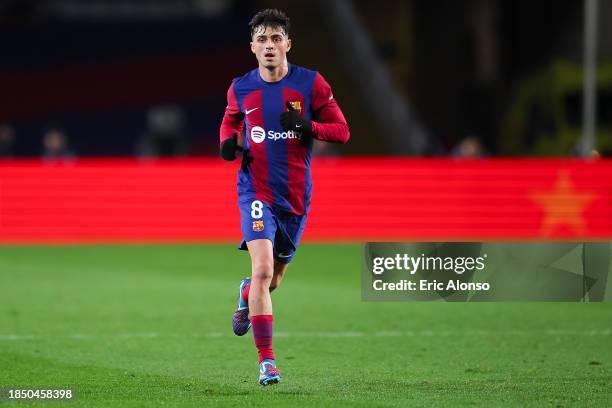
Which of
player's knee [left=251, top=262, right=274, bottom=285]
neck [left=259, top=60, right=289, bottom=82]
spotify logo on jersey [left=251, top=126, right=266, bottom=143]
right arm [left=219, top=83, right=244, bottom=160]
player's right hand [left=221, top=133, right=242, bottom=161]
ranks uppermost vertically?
neck [left=259, top=60, right=289, bottom=82]

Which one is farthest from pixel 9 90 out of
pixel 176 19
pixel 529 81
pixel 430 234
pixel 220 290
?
pixel 220 290

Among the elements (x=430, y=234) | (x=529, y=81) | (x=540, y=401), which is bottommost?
(x=540, y=401)

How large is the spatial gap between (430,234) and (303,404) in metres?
13.2

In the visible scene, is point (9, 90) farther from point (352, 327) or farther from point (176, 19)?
point (352, 327)

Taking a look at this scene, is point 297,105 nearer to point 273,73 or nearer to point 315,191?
point 273,73

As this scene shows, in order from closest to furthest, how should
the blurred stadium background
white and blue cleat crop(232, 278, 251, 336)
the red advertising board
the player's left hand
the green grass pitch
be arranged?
the green grass pitch < the player's left hand < white and blue cleat crop(232, 278, 251, 336) < the blurred stadium background < the red advertising board

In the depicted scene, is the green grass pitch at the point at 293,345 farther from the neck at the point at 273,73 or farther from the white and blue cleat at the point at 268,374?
the neck at the point at 273,73

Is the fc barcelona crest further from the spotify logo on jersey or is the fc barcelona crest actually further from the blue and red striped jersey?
the spotify logo on jersey

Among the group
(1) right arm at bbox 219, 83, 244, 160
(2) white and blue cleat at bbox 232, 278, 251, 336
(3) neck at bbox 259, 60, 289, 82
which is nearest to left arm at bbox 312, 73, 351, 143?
(3) neck at bbox 259, 60, 289, 82

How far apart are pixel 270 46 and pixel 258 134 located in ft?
1.88

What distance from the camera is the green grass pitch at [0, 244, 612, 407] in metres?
7.88

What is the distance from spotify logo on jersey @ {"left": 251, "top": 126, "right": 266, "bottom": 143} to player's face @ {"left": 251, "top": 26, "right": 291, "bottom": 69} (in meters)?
0.41

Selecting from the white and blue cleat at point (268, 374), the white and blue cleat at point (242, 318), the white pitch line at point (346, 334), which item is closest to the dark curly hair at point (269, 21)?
the white and blue cleat at point (242, 318)

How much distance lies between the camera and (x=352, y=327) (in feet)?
37.7
